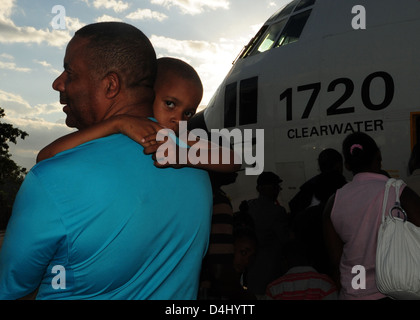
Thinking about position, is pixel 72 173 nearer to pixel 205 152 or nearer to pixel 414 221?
pixel 205 152

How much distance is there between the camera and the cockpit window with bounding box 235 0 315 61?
862cm

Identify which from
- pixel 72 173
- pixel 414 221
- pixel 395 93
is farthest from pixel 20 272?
pixel 395 93

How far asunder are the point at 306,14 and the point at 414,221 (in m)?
6.41

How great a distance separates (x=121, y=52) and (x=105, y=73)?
4.0 inches

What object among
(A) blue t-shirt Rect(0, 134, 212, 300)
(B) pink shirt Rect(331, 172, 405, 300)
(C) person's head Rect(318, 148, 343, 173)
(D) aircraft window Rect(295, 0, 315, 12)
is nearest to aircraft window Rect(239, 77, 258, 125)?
(D) aircraft window Rect(295, 0, 315, 12)

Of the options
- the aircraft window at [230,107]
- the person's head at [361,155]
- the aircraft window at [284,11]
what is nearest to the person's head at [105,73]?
the person's head at [361,155]

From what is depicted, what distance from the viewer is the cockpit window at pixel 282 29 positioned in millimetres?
8617

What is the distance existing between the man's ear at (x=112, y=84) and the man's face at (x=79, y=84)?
0.10 feet

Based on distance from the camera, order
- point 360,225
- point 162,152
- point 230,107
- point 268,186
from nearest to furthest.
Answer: point 162,152
point 360,225
point 268,186
point 230,107

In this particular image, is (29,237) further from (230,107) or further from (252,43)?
(252,43)

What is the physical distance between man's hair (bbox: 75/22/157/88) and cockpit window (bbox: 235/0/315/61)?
7240mm

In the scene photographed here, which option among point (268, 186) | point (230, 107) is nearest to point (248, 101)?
point (230, 107)

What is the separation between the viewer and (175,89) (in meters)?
2.56

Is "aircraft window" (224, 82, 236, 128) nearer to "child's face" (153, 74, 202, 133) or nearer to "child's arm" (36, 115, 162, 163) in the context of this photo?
"child's face" (153, 74, 202, 133)
